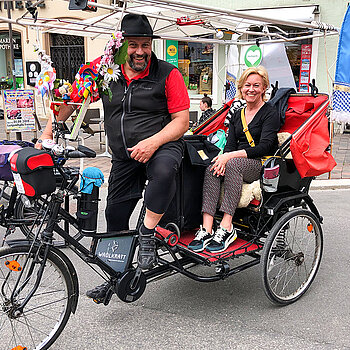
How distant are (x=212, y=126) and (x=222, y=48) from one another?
991cm

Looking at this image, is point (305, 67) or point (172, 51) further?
point (172, 51)

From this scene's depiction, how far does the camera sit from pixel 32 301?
2766 millimetres

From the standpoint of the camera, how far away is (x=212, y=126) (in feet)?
14.5

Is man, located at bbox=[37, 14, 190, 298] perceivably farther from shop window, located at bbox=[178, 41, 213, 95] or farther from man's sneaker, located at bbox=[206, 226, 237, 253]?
shop window, located at bbox=[178, 41, 213, 95]

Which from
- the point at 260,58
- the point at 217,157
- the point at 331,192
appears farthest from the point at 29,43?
the point at 217,157

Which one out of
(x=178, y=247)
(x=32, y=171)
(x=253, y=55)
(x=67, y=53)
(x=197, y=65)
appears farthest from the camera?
(x=67, y=53)

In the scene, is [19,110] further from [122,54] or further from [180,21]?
[122,54]

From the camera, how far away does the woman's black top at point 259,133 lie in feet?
11.3

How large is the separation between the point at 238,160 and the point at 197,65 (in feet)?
37.7

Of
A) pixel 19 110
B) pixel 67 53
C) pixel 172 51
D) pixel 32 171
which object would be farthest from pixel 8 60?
pixel 32 171

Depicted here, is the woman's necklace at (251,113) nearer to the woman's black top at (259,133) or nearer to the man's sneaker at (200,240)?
the woman's black top at (259,133)

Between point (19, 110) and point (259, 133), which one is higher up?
point (259, 133)

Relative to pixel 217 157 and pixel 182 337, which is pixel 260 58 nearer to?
pixel 217 157

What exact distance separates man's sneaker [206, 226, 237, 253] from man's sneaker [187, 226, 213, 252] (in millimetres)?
33
